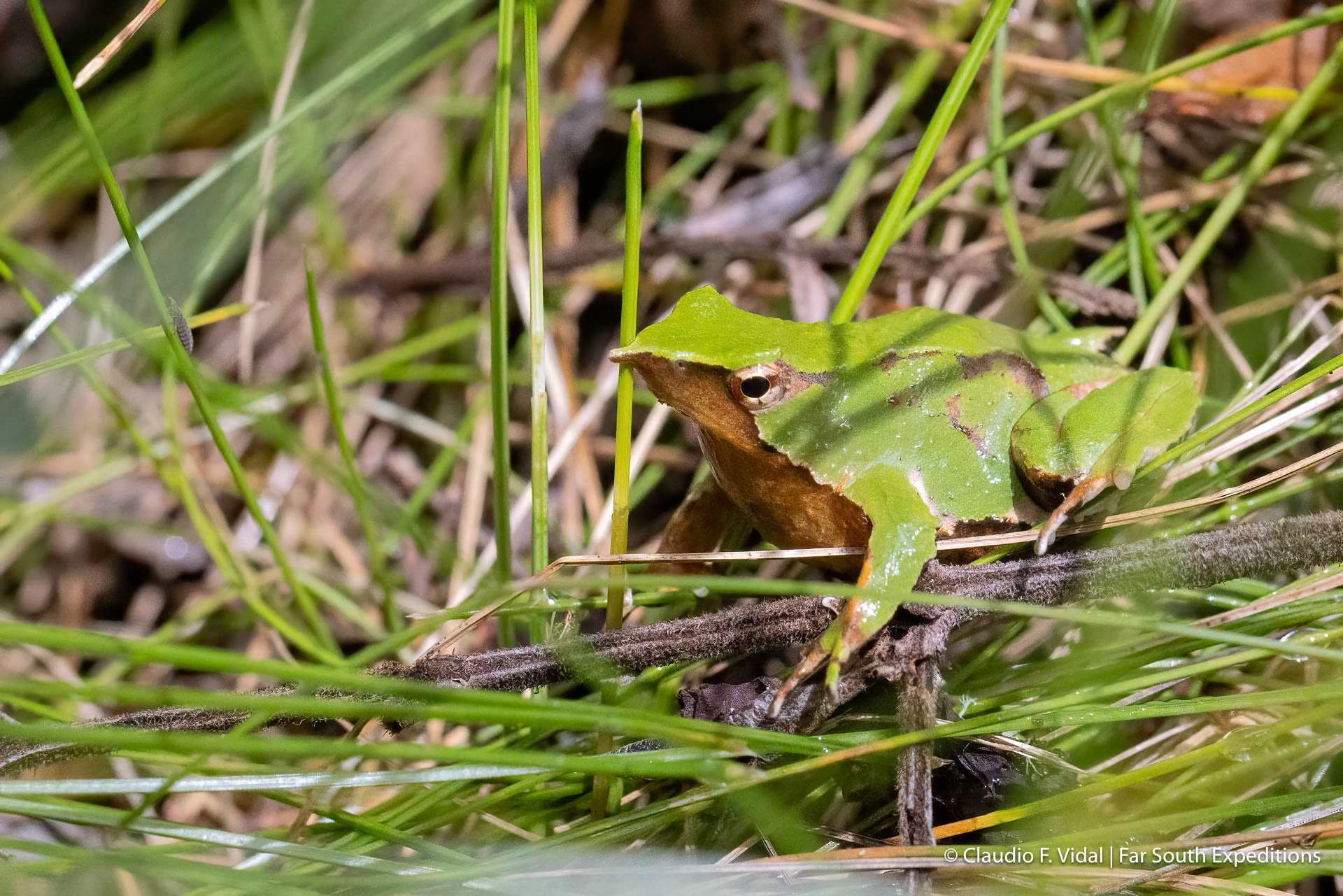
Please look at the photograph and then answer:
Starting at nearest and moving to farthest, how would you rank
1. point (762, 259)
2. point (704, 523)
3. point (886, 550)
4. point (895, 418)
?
point (886, 550)
point (895, 418)
point (704, 523)
point (762, 259)

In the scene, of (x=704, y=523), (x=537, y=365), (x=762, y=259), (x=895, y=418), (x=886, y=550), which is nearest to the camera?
(x=886, y=550)

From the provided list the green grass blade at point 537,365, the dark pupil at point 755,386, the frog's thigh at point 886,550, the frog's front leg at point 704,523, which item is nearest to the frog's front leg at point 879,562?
the frog's thigh at point 886,550

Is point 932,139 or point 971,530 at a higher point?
point 932,139

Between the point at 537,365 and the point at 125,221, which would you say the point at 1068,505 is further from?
the point at 125,221

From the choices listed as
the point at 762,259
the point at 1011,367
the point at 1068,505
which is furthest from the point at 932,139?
the point at 762,259

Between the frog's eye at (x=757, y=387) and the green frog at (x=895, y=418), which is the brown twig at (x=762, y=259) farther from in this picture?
the frog's eye at (x=757, y=387)

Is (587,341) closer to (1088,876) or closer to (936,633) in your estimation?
(936,633)

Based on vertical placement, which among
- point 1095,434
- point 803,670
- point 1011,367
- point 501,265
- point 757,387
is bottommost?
point 803,670

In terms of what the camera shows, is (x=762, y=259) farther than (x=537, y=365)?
Yes
